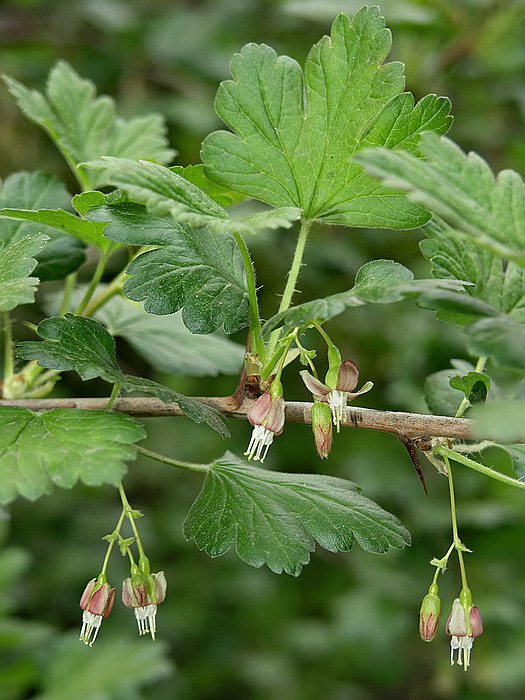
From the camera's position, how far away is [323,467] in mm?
2754

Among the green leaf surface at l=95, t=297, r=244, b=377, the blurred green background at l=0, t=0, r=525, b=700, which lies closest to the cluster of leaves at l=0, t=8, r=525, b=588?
the green leaf surface at l=95, t=297, r=244, b=377

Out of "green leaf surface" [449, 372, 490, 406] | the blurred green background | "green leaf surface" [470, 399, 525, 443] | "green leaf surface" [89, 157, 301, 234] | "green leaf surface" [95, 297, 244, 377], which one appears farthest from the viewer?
the blurred green background

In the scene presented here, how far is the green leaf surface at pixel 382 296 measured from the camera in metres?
0.77

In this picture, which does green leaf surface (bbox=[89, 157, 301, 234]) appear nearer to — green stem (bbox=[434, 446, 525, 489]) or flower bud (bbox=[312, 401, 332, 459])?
flower bud (bbox=[312, 401, 332, 459])

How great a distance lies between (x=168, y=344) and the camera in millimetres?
1385

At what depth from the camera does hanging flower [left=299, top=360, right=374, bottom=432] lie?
95cm

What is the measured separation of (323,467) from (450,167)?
2041mm

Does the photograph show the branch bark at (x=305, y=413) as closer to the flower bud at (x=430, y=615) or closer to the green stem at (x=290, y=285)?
the green stem at (x=290, y=285)

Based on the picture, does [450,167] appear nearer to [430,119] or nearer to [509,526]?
[430,119]

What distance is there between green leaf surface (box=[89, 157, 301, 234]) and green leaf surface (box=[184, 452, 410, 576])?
381 millimetres

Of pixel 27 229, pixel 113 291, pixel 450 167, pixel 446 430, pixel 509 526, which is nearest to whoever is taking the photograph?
pixel 450 167

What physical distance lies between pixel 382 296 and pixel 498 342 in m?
0.12

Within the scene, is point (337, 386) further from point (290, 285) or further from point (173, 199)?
point (173, 199)

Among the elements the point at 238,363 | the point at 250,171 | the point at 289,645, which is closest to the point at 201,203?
the point at 250,171
